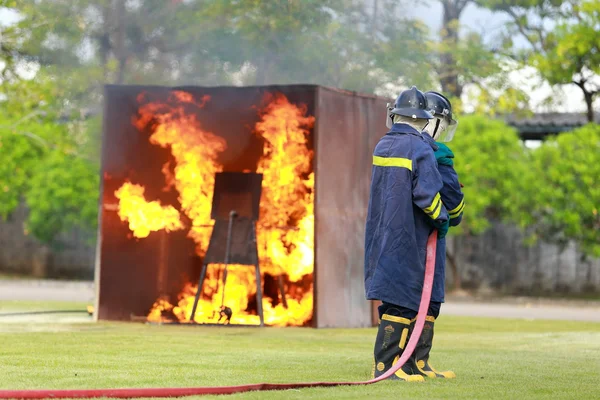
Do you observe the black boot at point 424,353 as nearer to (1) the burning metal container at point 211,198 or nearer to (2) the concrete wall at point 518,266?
(1) the burning metal container at point 211,198

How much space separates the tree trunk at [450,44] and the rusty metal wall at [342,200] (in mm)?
12112

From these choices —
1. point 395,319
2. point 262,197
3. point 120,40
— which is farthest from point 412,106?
point 120,40

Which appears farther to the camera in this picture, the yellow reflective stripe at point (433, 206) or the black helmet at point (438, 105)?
the black helmet at point (438, 105)

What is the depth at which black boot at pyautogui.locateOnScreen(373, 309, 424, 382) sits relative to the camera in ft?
26.8

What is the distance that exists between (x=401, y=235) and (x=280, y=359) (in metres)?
1.99

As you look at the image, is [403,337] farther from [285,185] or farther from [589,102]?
[589,102]

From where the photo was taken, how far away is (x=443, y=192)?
8.48 metres

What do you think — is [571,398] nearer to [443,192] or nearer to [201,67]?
[443,192]

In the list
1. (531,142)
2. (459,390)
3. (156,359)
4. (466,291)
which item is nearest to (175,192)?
(156,359)

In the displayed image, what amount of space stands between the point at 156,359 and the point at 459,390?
2750mm

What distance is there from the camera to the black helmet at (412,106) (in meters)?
8.42

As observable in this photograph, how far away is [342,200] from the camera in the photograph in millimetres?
14547

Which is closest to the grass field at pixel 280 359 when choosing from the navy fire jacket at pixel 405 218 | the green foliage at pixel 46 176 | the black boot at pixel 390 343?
the black boot at pixel 390 343

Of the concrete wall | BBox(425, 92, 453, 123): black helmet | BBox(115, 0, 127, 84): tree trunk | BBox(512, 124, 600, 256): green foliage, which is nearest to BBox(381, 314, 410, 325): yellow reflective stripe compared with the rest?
BBox(425, 92, 453, 123): black helmet
